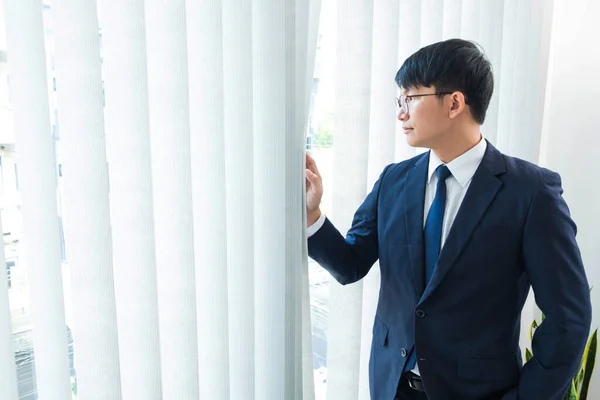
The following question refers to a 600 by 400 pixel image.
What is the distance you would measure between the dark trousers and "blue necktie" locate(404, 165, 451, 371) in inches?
2.0

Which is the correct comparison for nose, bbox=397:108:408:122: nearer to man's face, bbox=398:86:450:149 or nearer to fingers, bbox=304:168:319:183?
man's face, bbox=398:86:450:149

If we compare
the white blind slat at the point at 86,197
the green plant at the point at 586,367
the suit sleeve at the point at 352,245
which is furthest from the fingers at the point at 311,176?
the green plant at the point at 586,367

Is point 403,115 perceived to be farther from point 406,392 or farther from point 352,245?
point 406,392

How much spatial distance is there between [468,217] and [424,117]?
0.23 meters

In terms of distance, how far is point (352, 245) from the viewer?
3.51ft

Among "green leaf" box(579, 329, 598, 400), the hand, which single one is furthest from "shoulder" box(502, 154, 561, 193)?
"green leaf" box(579, 329, 598, 400)

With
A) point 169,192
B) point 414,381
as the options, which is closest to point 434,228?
point 414,381

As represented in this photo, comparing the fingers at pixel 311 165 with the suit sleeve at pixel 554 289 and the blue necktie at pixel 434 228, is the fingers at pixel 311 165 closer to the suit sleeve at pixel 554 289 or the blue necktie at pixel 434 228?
the blue necktie at pixel 434 228

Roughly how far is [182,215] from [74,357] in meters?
0.30

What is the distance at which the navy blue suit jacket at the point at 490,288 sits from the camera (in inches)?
37.2

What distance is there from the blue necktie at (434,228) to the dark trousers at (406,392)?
0.05 m

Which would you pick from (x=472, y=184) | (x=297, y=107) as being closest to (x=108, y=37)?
(x=297, y=107)

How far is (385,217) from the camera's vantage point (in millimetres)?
1059

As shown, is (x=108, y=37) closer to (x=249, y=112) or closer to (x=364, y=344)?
(x=249, y=112)
